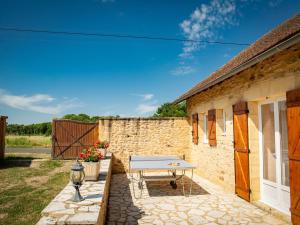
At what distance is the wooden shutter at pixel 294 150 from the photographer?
12.2 feet

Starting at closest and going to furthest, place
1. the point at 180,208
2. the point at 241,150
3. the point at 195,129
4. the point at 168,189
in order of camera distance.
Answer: the point at 180,208
the point at 241,150
the point at 168,189
the point at 195,129

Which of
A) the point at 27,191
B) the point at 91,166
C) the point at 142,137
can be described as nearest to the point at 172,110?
the point at 142,137

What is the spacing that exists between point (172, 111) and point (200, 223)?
29.9m

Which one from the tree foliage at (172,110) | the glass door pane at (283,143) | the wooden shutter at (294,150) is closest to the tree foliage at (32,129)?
the tree foliage at (172,110)

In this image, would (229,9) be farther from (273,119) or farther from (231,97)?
(273,119)

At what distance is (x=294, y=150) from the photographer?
149 inches

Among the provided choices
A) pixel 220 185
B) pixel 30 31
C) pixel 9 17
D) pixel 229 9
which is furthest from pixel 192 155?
pixel 9 17

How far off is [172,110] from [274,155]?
2937 centimetres

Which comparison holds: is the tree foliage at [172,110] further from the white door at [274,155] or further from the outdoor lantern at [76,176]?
the outdoor lantern at [76,176]

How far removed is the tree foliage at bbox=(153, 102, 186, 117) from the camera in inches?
1223

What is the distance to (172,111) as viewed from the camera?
111ft

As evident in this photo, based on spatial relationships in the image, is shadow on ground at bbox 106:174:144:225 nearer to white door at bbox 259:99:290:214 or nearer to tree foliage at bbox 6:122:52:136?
white door at bbox 259:99:290:214

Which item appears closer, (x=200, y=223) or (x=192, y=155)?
(x=200, y=223)

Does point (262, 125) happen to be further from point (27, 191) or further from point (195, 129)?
point (27, 191)
